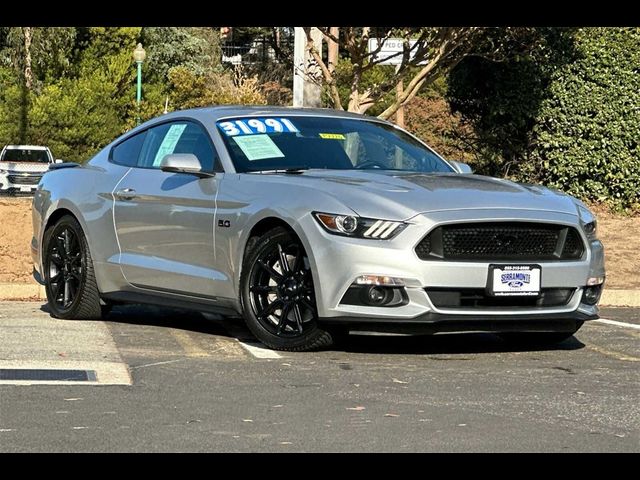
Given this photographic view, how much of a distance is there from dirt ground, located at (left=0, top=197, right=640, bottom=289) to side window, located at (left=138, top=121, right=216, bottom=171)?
10.1 feet

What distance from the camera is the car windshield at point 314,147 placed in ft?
29.9

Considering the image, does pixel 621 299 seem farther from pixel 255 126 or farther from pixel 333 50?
pixel 333 50

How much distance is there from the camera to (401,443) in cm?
577

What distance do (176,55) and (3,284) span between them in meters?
50.5

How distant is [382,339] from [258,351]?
44.8 inches

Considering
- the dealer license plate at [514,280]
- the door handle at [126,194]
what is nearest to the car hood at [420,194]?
the dealer license plate at [514,280]

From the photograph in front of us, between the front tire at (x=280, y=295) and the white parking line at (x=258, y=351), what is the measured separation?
6 centimetres

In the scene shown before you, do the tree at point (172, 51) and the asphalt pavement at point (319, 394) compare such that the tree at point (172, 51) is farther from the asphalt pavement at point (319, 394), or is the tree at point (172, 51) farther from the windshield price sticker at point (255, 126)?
the asphalt pavement at point (319, 394)

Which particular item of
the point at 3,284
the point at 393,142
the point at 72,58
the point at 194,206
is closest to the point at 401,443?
the point at 194,206

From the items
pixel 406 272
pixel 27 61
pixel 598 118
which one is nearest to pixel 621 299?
pixel 406 272

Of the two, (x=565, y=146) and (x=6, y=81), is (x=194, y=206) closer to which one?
(x=565, y=146)
